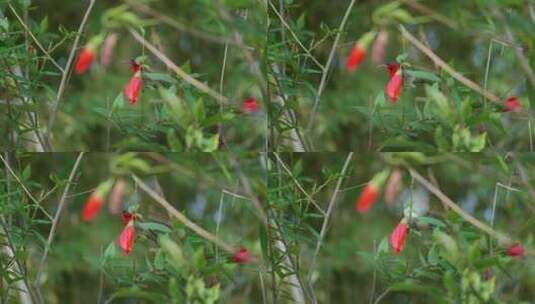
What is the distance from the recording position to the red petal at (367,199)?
2.81 m

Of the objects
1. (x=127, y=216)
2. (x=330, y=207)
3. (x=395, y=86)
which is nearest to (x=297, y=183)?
(x=330, y=207)

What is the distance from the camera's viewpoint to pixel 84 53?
2.94m

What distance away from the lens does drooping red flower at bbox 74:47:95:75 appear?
2923mm

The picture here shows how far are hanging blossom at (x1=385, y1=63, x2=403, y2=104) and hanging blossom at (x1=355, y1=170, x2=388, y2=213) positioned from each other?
0.69 feet

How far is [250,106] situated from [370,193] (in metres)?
0.41

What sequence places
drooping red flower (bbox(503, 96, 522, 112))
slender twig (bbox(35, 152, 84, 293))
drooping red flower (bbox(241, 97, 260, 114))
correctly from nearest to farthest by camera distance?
1. drooping red flower (bbox(503, 96, 522, 112))
2. drooping red flower (bbox(241, 97, 260, 114))
3. slender twig (bbox(35, 152, 84, 293))

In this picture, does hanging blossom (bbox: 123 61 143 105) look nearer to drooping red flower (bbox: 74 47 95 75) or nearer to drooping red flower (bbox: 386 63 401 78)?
drooping red flower (bbox: 74 47 95 75)

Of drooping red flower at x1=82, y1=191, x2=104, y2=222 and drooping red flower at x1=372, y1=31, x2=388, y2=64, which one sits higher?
drooping red flower at x1=372, y1=31, x2=388, y2=64

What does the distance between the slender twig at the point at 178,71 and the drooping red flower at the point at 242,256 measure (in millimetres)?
420

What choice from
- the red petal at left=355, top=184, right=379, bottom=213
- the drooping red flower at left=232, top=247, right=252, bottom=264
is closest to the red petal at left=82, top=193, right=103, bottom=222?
the drooping red flower at left=232, top=247, right=252, bottom=264

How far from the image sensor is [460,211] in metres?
2.82

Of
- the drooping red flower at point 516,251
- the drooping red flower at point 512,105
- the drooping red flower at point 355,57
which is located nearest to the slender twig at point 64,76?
the drooping red flower at point 355,57

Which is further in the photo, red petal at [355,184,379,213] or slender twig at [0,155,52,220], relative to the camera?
slender twig at [0,155,52,220]

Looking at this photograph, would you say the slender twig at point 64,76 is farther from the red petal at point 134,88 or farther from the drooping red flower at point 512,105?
the drooping red flower at point 512,105
